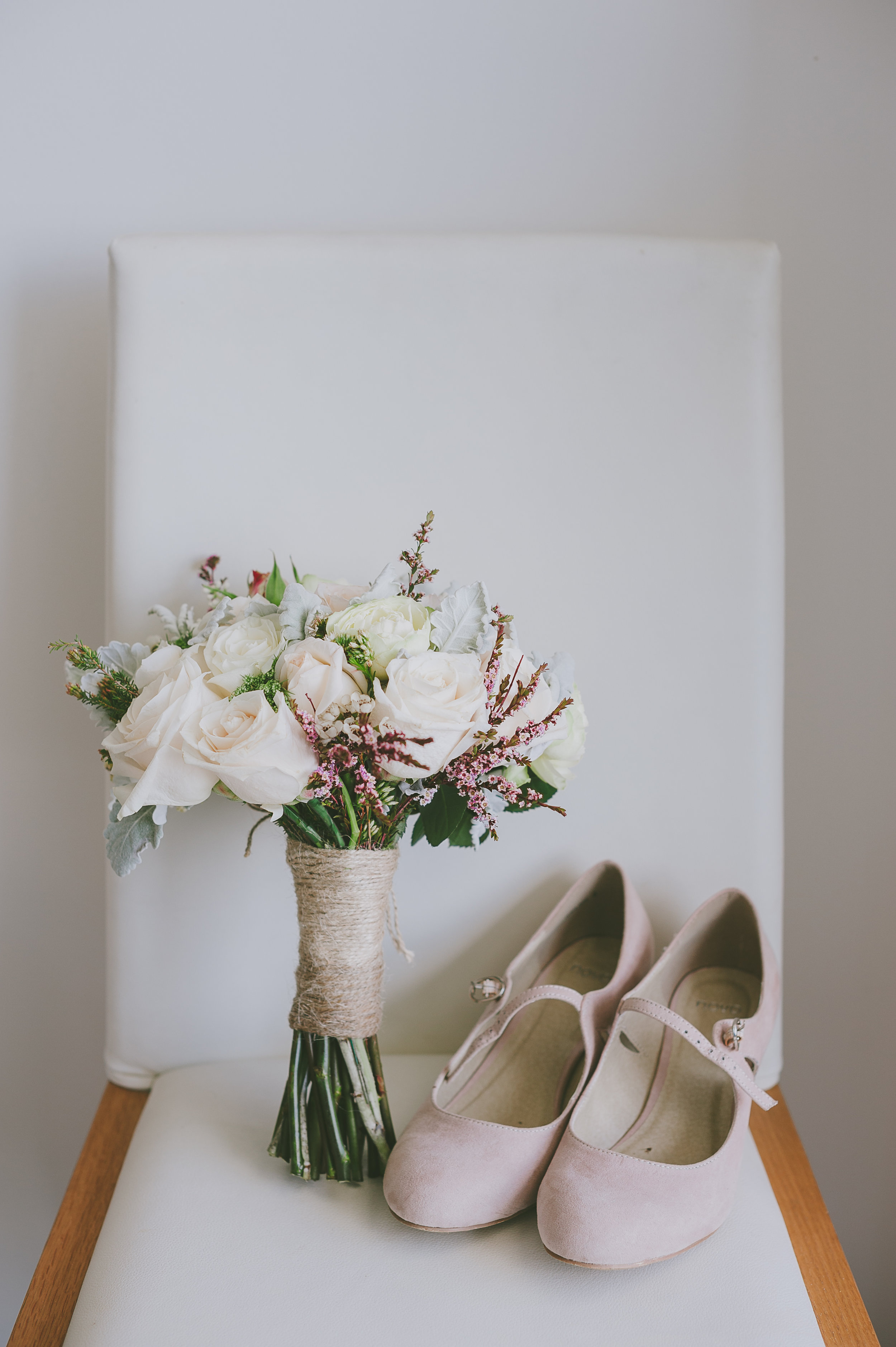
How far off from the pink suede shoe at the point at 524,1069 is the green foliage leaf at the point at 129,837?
29 cm

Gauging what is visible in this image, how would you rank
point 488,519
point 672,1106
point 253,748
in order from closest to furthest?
point 253,748
point 672,1106
point 488,519

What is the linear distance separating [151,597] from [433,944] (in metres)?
0.44

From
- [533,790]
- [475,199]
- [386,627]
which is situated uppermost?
[475,199]

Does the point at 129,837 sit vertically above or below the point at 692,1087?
above

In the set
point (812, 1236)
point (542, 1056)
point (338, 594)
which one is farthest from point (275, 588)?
point (812, 1236)

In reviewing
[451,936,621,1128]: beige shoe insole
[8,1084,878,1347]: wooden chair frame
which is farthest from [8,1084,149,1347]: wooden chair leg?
[451,936,621,1128]: beige shoe insole

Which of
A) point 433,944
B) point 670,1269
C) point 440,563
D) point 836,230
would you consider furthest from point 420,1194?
point 836,230

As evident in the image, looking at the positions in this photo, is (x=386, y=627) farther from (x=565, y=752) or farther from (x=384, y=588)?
(x=565, y=752)

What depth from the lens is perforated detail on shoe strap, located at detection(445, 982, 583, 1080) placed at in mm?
640

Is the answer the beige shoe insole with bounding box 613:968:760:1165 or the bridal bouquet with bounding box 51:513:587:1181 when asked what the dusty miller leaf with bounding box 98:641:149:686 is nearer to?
the bridal bouquet with bounding box 51:513:587:1181

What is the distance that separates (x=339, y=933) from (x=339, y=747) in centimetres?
17

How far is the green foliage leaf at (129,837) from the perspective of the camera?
0.58m

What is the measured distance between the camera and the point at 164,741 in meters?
0.52

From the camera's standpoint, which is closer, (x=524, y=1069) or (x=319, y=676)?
(x=319, y=676)
